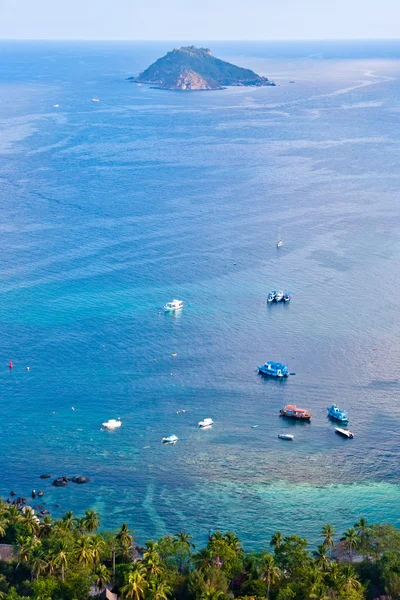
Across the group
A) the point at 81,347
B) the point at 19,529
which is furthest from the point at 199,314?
the point at 19,529

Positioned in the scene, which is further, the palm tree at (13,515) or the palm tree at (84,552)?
the palm tree at (13,515)

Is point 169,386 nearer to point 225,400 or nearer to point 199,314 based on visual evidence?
point 225,400

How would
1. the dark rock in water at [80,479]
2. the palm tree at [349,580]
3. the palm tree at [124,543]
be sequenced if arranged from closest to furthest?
the palm tree at [349,580]
the palm tree at [124,543]
the dark rock in water at [80,479]

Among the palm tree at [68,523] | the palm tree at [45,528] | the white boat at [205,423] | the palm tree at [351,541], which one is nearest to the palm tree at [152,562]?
the palm tree at [68,523]

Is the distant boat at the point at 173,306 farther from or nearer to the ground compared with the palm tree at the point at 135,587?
farther from the ground

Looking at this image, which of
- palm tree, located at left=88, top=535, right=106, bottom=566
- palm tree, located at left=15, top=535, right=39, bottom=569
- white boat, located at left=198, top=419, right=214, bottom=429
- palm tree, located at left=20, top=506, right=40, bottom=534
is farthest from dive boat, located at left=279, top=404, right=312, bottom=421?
palm tree, located at left=15, top=535, right=39, bottom=569

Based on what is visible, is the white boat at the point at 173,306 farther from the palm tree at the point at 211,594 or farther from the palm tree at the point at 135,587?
the palm tree at the point at 211,594

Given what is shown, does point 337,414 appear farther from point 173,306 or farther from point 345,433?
point 173,306

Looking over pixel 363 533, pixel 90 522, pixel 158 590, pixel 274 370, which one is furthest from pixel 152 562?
pixel 274 370
